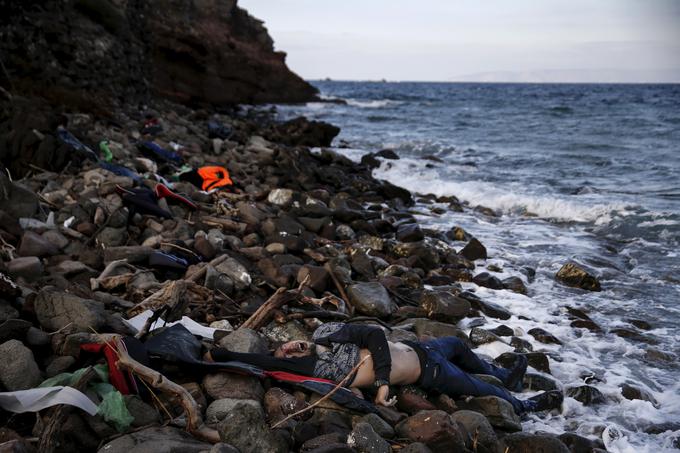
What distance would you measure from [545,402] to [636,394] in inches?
33.3

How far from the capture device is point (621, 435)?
12.6 ft

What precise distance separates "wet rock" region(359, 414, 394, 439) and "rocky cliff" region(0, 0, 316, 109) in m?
8.86

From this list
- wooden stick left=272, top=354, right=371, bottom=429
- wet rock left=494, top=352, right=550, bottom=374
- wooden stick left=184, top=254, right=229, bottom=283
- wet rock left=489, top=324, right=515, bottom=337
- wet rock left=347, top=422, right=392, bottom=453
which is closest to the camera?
wet rock left=347, top=422, right=392, bottom=453

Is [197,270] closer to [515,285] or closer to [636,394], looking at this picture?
[515,285]

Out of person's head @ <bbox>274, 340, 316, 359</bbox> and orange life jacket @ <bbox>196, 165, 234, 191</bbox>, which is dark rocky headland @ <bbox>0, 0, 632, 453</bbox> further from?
orange life jacket @ <bbox>196, 165, 234, 191</bbox>

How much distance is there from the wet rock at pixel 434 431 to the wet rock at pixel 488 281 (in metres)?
3.82

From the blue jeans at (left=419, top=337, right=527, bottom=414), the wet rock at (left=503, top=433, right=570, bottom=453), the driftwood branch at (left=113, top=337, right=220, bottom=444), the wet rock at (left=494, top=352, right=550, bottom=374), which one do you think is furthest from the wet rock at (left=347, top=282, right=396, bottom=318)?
the driftwood branch at (left=113, top=337, right=220, bottom=444)

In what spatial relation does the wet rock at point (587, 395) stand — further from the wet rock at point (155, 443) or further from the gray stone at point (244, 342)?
the wet rock at point (155, 443)

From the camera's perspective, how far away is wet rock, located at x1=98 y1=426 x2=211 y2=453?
246 centimetres

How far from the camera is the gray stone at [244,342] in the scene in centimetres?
382

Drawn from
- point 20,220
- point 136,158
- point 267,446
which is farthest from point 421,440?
point 136,158

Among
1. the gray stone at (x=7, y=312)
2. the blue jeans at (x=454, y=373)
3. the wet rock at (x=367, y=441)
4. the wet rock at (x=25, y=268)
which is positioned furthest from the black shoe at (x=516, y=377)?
the wet rock at (x=25, y=268)

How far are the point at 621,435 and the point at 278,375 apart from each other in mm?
2647

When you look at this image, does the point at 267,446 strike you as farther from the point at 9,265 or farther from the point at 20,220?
the point at 20,220
